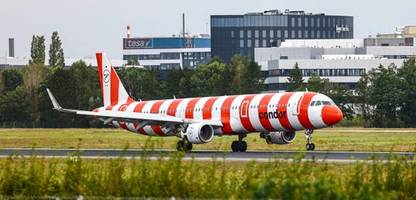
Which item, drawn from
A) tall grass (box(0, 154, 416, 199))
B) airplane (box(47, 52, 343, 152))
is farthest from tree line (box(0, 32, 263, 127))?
tall grass (box(0, 154, 416, 199))

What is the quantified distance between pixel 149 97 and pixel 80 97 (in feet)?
35.0

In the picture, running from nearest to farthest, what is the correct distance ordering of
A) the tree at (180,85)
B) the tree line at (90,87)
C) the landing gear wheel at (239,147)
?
the landing gear wheel at (239,147) → the tree line at (90,87) → the tree at (180,85)

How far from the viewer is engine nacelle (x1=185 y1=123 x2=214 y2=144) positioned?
71.9m

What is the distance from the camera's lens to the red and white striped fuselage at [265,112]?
227ft

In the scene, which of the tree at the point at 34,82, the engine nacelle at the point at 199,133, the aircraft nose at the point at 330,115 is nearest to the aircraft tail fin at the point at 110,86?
the engine nacelle at the point at 199,133

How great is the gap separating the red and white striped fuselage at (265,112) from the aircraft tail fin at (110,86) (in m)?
9.04

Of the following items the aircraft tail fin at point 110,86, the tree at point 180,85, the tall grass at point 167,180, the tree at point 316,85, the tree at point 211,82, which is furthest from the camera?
the tree at point 180,85

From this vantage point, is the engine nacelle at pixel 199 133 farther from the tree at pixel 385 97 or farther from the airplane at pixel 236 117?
the tree at pixel 385 97

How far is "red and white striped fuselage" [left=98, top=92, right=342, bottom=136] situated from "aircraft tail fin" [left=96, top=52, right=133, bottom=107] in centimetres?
904

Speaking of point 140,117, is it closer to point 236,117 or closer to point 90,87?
point 236,117

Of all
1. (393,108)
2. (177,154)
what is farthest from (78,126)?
(177,154)

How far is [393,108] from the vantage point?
6476 inches

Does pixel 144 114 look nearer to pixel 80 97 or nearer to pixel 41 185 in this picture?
pixel 41 185

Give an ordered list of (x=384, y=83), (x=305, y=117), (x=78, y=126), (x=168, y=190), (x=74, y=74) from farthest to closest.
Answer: (x=74, y=74), (x=384, y=83), (x=78, y=126), (x=305, y=117), (x=168, y=190)
